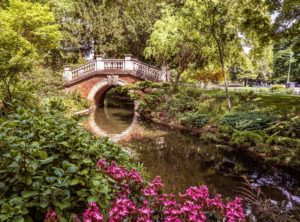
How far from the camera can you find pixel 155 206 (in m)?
2.64

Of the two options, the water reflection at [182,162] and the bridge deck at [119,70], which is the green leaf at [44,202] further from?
the bridge deck at [119,70]

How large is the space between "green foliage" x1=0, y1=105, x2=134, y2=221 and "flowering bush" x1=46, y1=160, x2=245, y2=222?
0.20m

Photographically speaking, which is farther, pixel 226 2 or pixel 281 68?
pixel 281 68

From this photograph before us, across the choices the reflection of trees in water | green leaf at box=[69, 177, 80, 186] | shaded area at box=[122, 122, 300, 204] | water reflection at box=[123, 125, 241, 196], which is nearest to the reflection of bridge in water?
water reflection at box=[123, 125, 241, 196]

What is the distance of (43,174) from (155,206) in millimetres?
1162

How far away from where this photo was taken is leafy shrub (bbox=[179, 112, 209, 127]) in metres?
12.3

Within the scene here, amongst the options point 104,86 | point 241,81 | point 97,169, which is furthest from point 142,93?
point 241,81

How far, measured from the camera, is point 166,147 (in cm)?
950

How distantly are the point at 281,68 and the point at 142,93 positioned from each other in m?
35.4

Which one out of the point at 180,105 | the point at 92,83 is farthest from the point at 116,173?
the point at 92,83

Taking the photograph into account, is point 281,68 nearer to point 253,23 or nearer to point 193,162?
point 253,23

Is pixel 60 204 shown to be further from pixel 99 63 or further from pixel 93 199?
pixel 99 63

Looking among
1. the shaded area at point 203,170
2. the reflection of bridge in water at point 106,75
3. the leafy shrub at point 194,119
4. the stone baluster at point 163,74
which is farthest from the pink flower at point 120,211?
the stone baluster at point 163,74

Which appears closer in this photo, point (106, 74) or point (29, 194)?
point (29, 194)
